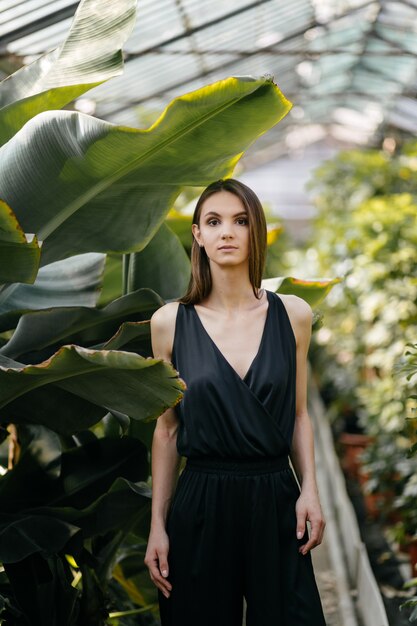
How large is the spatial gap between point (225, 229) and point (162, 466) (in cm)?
65

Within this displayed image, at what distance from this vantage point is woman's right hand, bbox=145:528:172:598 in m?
2.35

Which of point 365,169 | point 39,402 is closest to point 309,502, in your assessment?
point 39,402

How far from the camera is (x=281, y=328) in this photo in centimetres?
241

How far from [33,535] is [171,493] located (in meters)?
0.60

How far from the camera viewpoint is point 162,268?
331 cm

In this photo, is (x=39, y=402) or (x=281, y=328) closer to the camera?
(x=281, y=328)

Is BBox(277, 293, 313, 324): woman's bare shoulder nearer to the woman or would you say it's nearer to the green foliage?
the woman

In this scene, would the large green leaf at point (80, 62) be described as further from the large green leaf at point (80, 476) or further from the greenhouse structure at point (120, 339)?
the large green leaf at point (80, 476)

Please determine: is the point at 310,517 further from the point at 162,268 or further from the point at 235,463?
the point at 162,268

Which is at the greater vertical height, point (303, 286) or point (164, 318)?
point (164, 318)

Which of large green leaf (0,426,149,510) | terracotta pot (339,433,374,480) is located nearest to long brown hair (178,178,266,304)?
large green leaf (0,426,149,510)

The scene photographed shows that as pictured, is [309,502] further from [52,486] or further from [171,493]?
[52,486]

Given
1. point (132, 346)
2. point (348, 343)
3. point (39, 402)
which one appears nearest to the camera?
point (39, 402)

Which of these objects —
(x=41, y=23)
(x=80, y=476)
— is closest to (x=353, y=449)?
(x=41, y=23)
